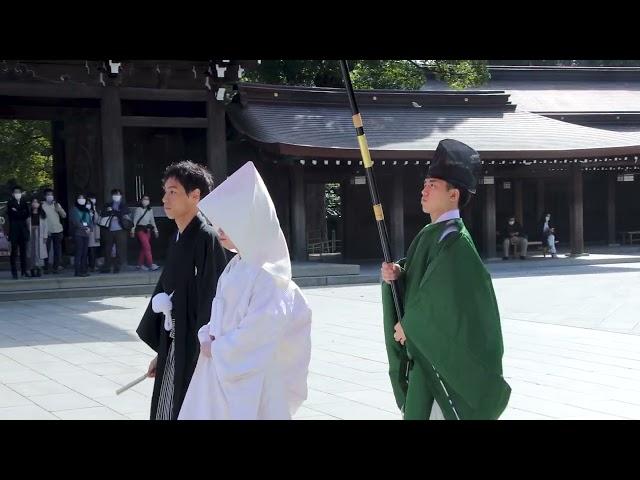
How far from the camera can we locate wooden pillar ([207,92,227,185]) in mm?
15180

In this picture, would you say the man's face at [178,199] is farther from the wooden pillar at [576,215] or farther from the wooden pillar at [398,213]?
the wooden pillar at [576,215]

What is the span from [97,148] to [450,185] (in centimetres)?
1421

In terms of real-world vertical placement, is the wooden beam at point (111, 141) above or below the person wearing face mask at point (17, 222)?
above

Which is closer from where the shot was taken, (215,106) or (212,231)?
(212,231)

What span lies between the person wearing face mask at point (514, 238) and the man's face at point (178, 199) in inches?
639

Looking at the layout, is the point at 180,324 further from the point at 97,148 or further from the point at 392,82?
the point at 392,82

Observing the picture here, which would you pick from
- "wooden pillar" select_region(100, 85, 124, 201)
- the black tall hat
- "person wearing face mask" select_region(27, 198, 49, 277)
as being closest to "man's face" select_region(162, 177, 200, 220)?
the black tall hat

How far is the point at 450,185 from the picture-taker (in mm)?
3314

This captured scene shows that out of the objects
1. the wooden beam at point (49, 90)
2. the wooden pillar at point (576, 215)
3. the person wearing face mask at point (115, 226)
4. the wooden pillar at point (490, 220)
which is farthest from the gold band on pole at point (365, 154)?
the wooden pillar at point (576, 215)

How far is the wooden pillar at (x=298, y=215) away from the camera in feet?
54.4

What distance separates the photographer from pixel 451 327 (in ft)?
10.1

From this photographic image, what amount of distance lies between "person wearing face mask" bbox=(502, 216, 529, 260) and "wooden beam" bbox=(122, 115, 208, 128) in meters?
8.22

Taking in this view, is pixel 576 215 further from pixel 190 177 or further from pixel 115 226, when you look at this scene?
pixel 190 177
